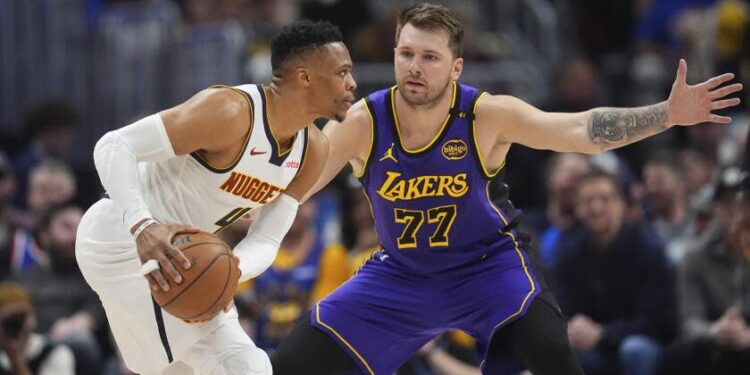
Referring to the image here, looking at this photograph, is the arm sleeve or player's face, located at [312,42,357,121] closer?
the arm sleeve

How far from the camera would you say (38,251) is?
402 inches

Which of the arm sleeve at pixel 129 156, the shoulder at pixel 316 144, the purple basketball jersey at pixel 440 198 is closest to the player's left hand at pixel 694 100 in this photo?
the purple basketball jersey at pixel 440 198

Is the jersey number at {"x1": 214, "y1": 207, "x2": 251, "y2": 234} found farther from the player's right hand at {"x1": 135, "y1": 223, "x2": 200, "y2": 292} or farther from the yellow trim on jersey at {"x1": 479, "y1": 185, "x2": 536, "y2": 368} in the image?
the yellow trim on jersey at {"x1": 479, "y1": 185, "x2": 536, "y2": 368}

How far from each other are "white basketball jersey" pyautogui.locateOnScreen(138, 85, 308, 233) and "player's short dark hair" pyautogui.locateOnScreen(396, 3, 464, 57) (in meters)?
1.01

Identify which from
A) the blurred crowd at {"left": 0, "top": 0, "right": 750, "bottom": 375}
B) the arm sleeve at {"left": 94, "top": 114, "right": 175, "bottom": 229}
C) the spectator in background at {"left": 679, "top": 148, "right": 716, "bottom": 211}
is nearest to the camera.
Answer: the arm sleeve at {"left": 94, "top": 114, "right": 175, "bottom": 229}

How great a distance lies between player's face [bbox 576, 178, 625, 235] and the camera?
8.95 metres

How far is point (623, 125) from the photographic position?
6.25 meters

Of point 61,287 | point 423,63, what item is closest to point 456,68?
point 423,63

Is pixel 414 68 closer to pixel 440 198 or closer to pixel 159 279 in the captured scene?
pixel 440 198

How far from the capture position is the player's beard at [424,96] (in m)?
6.50

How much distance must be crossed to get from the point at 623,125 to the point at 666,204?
13.9 feet

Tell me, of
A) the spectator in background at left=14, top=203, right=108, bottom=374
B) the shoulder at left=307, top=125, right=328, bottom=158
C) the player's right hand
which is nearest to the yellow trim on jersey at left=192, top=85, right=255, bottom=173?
the shoulder at left=307, top=125, right=328, bottom=158

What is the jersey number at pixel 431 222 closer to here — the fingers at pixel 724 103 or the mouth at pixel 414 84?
the mouth at pixel 414 84

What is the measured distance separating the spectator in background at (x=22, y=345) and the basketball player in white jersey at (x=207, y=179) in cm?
279
